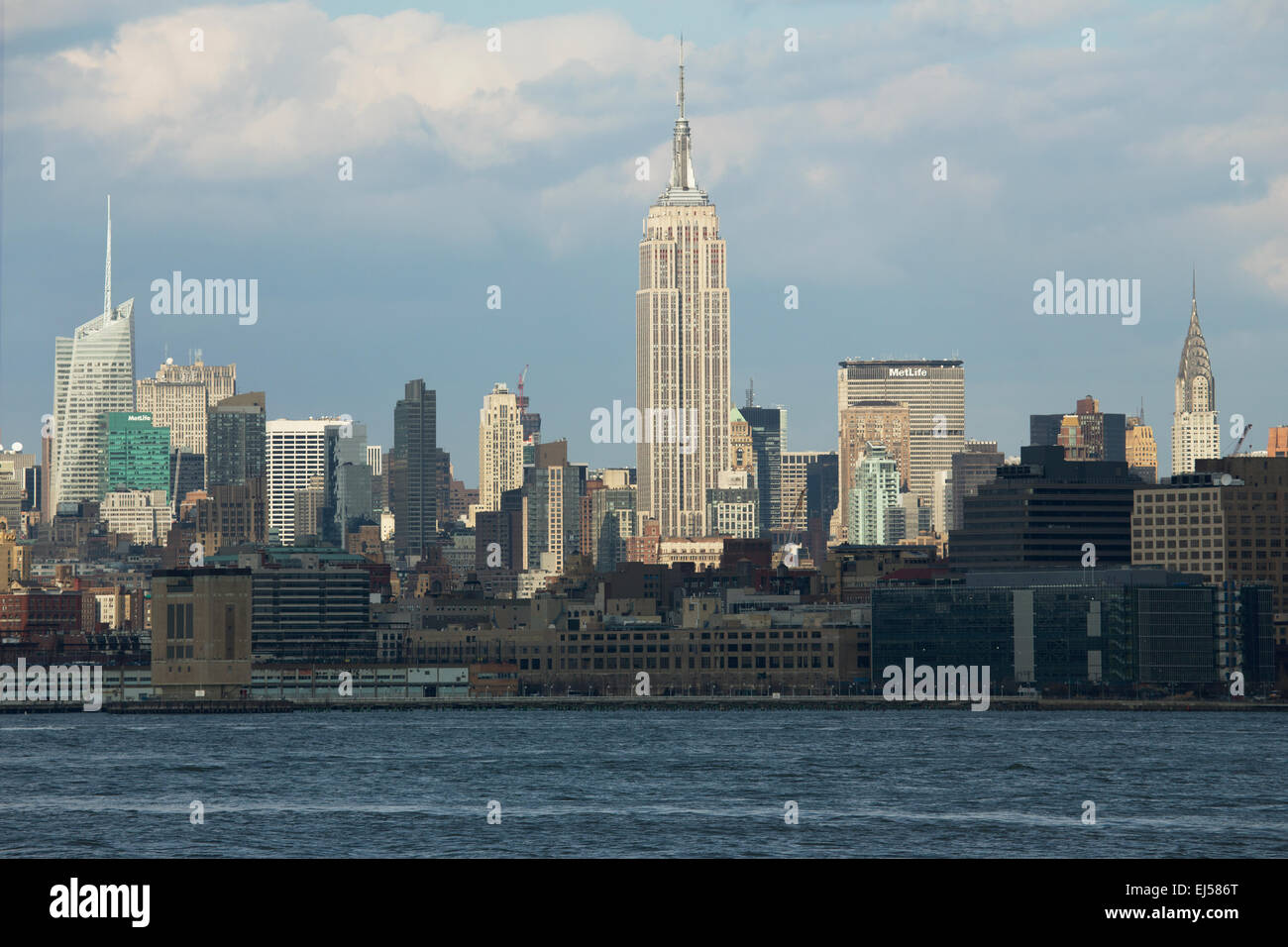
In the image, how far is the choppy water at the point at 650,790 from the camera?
68.4 metres

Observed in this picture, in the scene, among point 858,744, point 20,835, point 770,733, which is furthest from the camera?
point 770,733

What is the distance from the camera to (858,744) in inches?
5512

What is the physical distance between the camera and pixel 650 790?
94.9m

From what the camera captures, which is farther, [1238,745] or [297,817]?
[1238,745]

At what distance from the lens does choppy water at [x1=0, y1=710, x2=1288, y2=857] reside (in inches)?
2694
